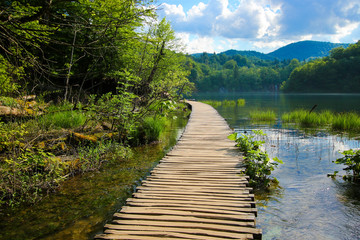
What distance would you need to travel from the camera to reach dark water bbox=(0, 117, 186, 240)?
4258 mm

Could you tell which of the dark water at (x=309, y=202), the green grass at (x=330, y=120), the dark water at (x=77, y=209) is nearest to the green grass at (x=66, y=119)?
the dark water at (x=77, y=209)

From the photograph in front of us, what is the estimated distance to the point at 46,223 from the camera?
4.50 m

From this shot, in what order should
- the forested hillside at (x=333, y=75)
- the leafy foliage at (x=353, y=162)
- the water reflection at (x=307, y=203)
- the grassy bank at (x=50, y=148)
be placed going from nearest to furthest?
1. the water reflection at (x=307, y=203)
2. the grassy bank at (x=50, y=148)
3. the leafy foliage at (x=353, y=162)
4. the forested hillside at (x=333, y=75)

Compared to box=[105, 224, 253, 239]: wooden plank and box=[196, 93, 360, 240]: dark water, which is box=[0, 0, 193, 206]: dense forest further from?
box=[196, 93, 360, 240]: dark water

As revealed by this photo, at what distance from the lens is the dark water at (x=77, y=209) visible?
168 inches

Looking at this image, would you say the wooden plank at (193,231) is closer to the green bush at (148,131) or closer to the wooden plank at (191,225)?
the wooden plank at (191,225)

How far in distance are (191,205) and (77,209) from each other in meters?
2.37

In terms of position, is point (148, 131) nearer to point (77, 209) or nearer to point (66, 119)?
point (66, 119)

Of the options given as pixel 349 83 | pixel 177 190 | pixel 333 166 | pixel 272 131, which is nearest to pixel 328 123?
pixel 272 131

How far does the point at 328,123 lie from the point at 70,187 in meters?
15.6

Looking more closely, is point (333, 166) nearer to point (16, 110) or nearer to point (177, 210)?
point (177, 210)

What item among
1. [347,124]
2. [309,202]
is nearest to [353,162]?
[309,202]

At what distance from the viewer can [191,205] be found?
4074 mm

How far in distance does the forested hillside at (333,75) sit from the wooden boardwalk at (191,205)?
82.0 meters
